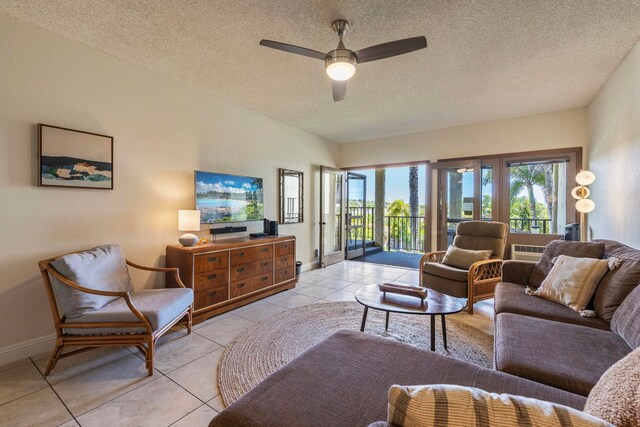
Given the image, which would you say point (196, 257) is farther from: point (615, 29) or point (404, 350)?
point (615, 29)

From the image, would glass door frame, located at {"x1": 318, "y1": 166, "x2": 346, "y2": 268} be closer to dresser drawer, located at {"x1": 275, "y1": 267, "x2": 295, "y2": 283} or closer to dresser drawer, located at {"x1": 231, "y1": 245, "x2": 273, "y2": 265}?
dresser drawer, located at {"x1": 275, "y1": 267, "x2": 295, "y2": 283}

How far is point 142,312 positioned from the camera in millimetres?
2061

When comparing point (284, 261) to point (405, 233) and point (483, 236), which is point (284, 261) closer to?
point (483, 236)

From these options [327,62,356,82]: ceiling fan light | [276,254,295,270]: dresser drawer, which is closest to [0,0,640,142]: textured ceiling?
[327,62,356,82]: ceiling fan light

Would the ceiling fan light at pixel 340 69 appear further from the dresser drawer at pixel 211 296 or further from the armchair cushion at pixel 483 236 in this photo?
the armchair cushion at pixel 483 236

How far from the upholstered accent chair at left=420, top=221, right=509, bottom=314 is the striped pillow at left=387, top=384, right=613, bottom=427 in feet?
9.08

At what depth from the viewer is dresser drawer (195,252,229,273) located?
294 centimetres

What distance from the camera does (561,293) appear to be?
2.12 meters

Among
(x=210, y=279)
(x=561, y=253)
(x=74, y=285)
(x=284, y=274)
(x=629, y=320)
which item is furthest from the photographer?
(x=284, y=274)

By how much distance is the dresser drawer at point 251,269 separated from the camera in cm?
334

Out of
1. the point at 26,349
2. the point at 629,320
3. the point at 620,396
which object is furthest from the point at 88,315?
the point at 629,320

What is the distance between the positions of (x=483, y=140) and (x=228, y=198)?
417 centimetres

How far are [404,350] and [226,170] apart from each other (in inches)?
128

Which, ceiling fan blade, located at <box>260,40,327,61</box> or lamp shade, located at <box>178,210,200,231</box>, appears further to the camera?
lamp shade, located at <box>178,210,200,231</box>
